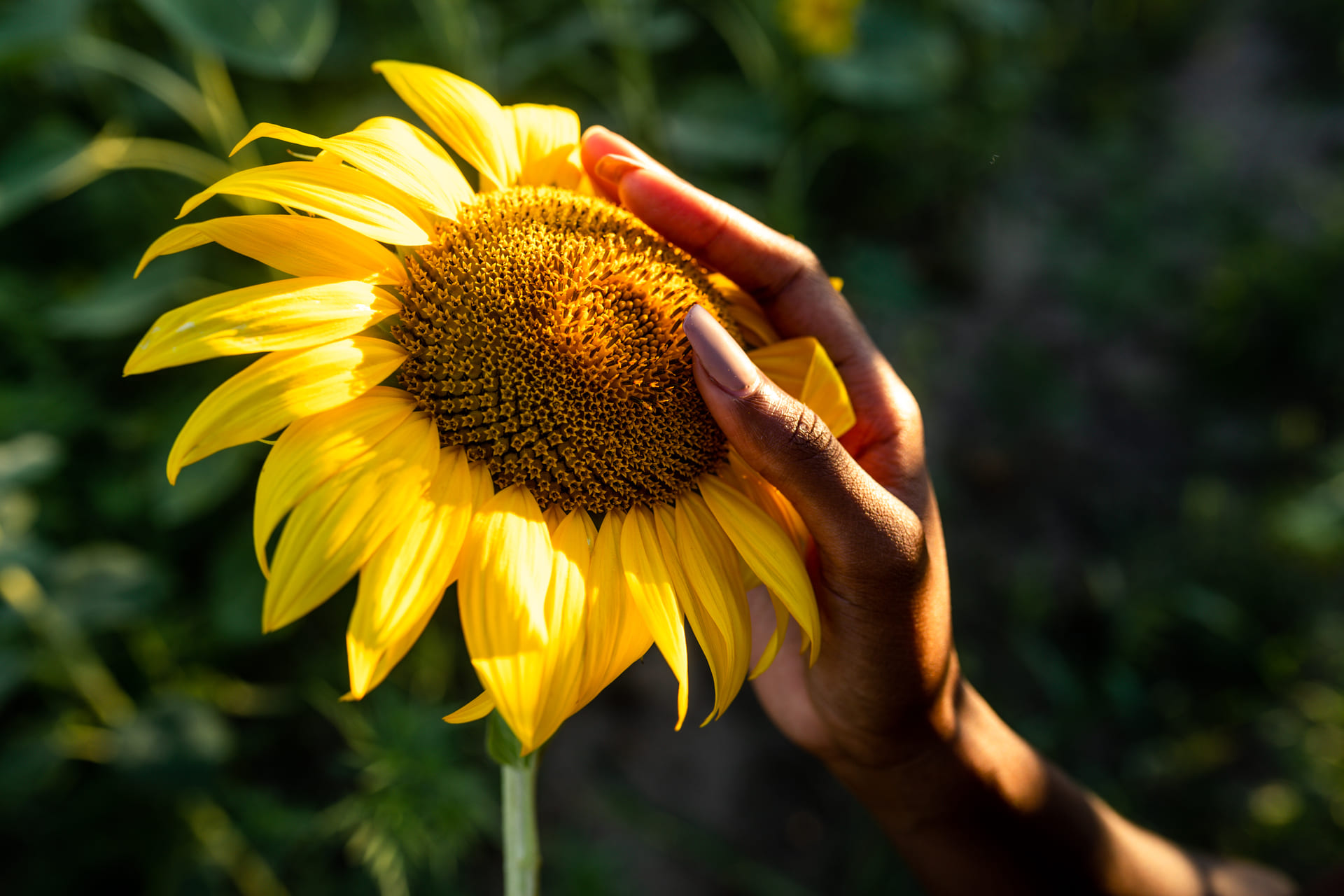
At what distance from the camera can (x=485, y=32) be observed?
2750mm

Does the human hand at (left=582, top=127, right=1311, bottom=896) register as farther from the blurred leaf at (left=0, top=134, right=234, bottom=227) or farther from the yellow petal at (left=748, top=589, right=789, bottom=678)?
the blurred leaf at (left=0, top=134, right=234, bottom=227)

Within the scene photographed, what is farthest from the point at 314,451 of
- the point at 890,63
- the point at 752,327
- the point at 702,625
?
the point at 890,63

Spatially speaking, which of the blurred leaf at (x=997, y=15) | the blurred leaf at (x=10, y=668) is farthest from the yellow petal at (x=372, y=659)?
the blurred leaf at (x=997, y=15)

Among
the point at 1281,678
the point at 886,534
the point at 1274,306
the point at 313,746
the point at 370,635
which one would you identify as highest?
the point at 370,635

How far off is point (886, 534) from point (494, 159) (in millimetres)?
856

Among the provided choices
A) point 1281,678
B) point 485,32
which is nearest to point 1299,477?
point 1281,678

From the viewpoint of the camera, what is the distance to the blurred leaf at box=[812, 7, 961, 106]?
2.80 meters

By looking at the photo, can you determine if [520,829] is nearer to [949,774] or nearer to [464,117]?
[949,774]

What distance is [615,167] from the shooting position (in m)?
1.29

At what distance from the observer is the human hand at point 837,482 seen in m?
1.05

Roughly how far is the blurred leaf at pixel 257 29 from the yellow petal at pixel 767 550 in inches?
60.2

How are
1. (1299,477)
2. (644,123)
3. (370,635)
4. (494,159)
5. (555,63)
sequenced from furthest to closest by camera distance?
(1299,477), (555,63), (644,123), (494,159), (370,635)

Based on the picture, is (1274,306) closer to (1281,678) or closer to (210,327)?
(1281,678)

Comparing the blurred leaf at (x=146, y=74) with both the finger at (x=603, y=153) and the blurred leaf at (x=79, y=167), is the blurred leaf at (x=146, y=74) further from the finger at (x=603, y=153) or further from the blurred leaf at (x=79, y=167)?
the finger at (x=603, y=153)
